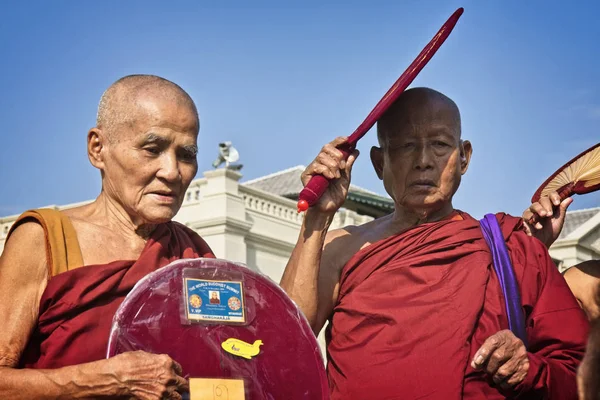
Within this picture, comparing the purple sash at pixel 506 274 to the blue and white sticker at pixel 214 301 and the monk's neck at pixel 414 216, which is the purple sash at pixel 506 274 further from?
the blue and white sticker at pixel 214 301

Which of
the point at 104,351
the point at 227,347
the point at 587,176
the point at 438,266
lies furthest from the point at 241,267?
the point at 587,176

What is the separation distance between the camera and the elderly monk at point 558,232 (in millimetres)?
4453

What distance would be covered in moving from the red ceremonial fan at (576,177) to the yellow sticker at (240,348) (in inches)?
70.4

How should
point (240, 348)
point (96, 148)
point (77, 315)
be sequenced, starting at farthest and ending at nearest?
point (96, 148)
point (77, 315)
point (240, 348)

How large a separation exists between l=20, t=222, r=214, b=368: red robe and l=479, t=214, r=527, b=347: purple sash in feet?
4.75

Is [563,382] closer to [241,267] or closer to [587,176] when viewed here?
[587,176]

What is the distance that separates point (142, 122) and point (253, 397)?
3.61ft

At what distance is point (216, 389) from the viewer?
3.18 m

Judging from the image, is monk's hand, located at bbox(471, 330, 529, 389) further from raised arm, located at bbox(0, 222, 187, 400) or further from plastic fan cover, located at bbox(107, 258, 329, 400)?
raised arm, located at bbox(0, 222, 187, 400)

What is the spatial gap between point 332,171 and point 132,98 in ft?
2.85

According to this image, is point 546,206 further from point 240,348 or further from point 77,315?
point 77,315

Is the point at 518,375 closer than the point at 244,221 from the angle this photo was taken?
Yes

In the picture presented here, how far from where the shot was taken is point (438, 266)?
4203mm

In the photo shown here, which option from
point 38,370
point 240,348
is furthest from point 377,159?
point 38,370
